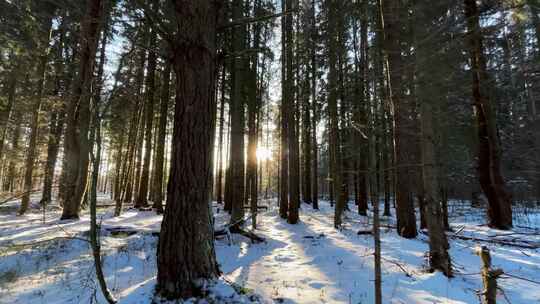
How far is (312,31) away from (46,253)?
39.3 feet

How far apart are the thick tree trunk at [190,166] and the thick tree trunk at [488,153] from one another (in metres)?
10.8

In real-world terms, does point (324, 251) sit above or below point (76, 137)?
below

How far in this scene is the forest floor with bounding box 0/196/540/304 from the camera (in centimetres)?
386

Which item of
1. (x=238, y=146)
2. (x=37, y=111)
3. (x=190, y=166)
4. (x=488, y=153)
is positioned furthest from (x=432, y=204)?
(x=37, y=111)

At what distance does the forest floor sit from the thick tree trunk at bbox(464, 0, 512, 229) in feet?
6.44

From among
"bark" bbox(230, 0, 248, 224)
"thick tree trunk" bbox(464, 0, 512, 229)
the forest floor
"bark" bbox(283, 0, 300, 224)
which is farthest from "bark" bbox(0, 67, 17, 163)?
"thick tree trunk" bbox(464, 0, 512, 229)

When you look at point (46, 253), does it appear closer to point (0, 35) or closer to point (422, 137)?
point (422, 137)

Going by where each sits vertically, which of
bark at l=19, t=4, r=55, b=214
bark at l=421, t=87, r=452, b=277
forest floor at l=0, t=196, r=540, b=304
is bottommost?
forest floor at l=0, t=196, r=540, b=304

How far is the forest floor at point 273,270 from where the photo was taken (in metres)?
3.86

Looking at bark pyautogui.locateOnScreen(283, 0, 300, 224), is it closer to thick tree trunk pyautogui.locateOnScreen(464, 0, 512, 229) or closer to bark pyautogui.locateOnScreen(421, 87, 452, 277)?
bark pyautogui.locateOnScreen(421, 87, 452, 277)

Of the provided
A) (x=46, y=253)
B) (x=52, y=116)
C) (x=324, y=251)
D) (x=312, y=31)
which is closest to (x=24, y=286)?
(x=46, y=253)

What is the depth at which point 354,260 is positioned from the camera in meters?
5.91

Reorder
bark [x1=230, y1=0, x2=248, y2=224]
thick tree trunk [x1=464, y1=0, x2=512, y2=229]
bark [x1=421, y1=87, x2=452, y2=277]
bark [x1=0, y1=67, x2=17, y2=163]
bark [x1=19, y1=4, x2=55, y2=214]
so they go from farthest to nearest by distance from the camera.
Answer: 1. bark [x1=0, y1=67, x2=17, y2=163]
2. bark [x1=19, y1=4, x2=55, y2=214]
3. thick tree trunk [x1=464, y1=0, x2=512, y2=229]
4. bark [x1=230, y1=0, x2=248, y2=224]
5. bark [x1=421, y1=87, x2=452, y2=277]

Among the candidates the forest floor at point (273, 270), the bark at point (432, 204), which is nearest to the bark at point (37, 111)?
the forest floor at point (273, 270)
